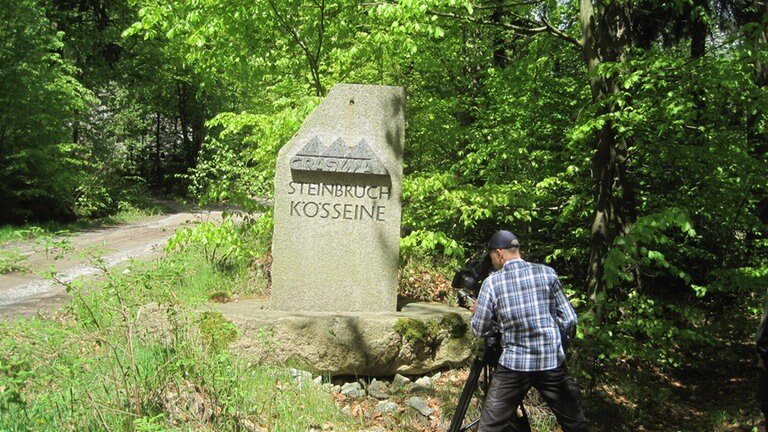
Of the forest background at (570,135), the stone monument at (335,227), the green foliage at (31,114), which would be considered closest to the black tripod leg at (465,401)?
the forest background at (570,135)

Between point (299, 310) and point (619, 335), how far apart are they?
3.39 metres

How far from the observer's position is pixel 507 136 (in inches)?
362

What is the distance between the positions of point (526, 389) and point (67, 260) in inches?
383

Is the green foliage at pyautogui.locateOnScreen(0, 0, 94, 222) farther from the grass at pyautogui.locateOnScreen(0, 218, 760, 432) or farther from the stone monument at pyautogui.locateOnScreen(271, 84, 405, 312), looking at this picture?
the stone monument at pyautogui.locateOnScreen(271, 84, 405, 312)

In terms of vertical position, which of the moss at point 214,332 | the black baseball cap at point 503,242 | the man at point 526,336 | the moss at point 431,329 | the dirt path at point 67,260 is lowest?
the dirt path at point 67,260

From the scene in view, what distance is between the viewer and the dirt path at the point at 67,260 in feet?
20.1

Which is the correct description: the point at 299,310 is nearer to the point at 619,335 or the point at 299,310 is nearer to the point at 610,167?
the point at 619,335

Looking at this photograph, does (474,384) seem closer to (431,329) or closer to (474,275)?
(474,275)

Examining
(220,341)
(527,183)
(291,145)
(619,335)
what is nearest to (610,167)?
(527,183)

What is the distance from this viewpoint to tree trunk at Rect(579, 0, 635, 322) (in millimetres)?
7285

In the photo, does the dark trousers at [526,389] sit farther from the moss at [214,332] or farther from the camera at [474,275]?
the moss at [214,332]

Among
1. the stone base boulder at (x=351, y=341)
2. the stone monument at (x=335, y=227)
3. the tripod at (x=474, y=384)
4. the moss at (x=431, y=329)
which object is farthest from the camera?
the stone monument at (x=335, y=227)

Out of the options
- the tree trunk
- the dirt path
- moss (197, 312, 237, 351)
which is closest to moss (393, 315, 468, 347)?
moss (197, 312, 237, 351)

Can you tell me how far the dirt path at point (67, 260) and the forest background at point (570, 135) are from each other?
95.7 inches
